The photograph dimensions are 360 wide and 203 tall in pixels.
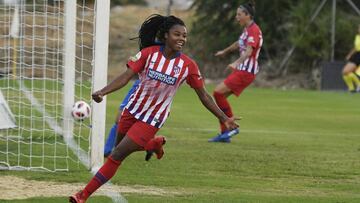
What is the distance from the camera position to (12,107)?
14953 millimetres

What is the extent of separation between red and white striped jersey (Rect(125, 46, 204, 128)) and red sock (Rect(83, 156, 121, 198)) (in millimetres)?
507

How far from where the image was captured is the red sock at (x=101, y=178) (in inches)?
297

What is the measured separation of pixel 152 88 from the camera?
305 inches

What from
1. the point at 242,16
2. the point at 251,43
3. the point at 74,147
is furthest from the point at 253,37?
the point at 74,147

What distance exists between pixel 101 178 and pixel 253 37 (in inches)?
274

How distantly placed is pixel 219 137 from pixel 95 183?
21.3 ft

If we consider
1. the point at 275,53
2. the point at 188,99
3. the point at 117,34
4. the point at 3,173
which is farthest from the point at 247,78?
the point at 117,34

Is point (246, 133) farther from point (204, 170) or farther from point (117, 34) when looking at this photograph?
point (117, 34)

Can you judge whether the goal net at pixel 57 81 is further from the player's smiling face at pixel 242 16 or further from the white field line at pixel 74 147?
the player's smiling face at pixel 242 16

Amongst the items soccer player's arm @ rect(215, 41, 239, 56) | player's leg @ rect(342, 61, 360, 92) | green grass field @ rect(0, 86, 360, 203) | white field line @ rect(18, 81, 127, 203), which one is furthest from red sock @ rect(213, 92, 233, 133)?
player's leg @ rect(342, 61, 360, 92)

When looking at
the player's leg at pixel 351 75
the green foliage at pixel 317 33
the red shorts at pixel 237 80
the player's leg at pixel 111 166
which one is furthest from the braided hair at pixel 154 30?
the green foliage at pixel 317 33

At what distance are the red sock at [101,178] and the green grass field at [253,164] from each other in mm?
602

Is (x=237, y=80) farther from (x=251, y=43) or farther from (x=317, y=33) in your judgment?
(x=317, y=33)

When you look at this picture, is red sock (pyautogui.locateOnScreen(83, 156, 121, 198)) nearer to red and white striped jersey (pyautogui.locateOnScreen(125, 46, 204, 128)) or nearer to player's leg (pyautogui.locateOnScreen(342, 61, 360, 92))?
red and white striped jersey (pyautogui.locateOnScreen(125, 46, 204, 128))
